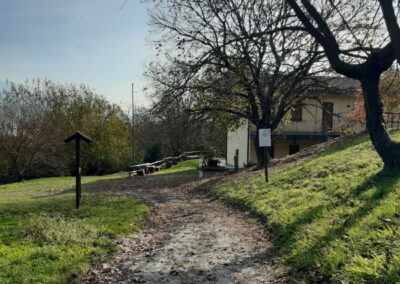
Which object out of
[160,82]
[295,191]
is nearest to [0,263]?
[295,191]

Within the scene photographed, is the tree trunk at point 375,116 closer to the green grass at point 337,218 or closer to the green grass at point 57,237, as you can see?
the green grass at point 337,218

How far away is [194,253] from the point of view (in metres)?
7.37

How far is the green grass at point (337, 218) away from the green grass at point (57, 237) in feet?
10.4

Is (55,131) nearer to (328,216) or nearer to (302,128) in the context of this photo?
(302,128)

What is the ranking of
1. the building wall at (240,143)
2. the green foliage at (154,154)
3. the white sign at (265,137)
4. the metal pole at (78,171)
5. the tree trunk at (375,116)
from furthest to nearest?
1. the green foliage at (154,154)
2. the building wall at (240,143)
3. the white sign at (265,137)
4. the metal pole at (78,171)
5. the tree trunk at (375,116)

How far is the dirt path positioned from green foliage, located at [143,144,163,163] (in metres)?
34.6

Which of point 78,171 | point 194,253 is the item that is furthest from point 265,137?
point 194,253

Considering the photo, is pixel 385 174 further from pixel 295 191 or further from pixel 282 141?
pixel 282 141

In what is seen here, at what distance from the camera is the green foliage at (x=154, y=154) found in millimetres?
46150

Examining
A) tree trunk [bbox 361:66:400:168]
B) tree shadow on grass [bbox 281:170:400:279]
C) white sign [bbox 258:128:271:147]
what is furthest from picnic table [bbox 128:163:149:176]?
tree shadow on grass [bbox 281:170:400:279]

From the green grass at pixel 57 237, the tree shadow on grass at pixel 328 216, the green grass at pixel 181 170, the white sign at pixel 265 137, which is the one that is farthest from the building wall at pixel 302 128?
the tree shadow on grass at pixel 328 216

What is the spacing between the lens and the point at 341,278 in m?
5.08

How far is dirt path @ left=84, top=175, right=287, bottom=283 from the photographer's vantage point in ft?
20.2

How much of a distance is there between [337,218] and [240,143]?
3035 cm
